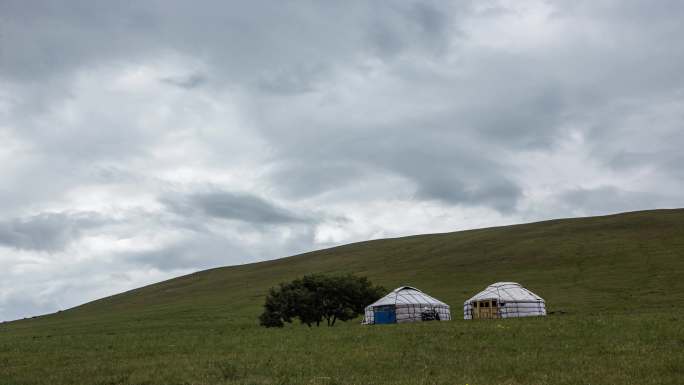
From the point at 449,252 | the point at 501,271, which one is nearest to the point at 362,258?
the point at 449,252

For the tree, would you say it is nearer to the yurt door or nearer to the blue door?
the blue door

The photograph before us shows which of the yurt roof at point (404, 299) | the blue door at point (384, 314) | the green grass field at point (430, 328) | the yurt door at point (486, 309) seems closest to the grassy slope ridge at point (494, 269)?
the green grass field at point (430, 328)

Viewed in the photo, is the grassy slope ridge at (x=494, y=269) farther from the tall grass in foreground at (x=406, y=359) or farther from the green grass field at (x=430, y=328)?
the tall grass in foreground at (x=406, y=359)

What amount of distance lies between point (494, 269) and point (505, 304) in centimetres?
4145

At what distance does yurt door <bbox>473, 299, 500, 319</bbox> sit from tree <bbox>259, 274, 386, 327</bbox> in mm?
10854

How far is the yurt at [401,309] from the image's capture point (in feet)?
196

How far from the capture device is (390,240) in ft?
506

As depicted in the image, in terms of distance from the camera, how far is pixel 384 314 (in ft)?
196

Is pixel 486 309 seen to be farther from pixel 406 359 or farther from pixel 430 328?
pixel 406 359

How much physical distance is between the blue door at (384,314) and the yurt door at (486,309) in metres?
8.04

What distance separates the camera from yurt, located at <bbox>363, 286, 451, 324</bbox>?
196 feet

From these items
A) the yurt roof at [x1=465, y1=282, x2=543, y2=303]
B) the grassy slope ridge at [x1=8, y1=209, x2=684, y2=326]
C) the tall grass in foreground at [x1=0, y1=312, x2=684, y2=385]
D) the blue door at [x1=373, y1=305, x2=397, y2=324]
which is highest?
the grassy slope ridge at [x1=8, y1=209, x2=684, y2=326]

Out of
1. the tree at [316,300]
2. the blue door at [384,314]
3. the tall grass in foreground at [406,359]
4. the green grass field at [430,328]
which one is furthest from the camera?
the tree at [316,300]

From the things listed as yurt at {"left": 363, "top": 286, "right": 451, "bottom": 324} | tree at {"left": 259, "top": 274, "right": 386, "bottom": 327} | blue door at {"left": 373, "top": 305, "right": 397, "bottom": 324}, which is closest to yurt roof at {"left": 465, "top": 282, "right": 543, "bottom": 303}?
yurt at {"left": 363, "top": 286, "right": 451, "bottom": 324}
